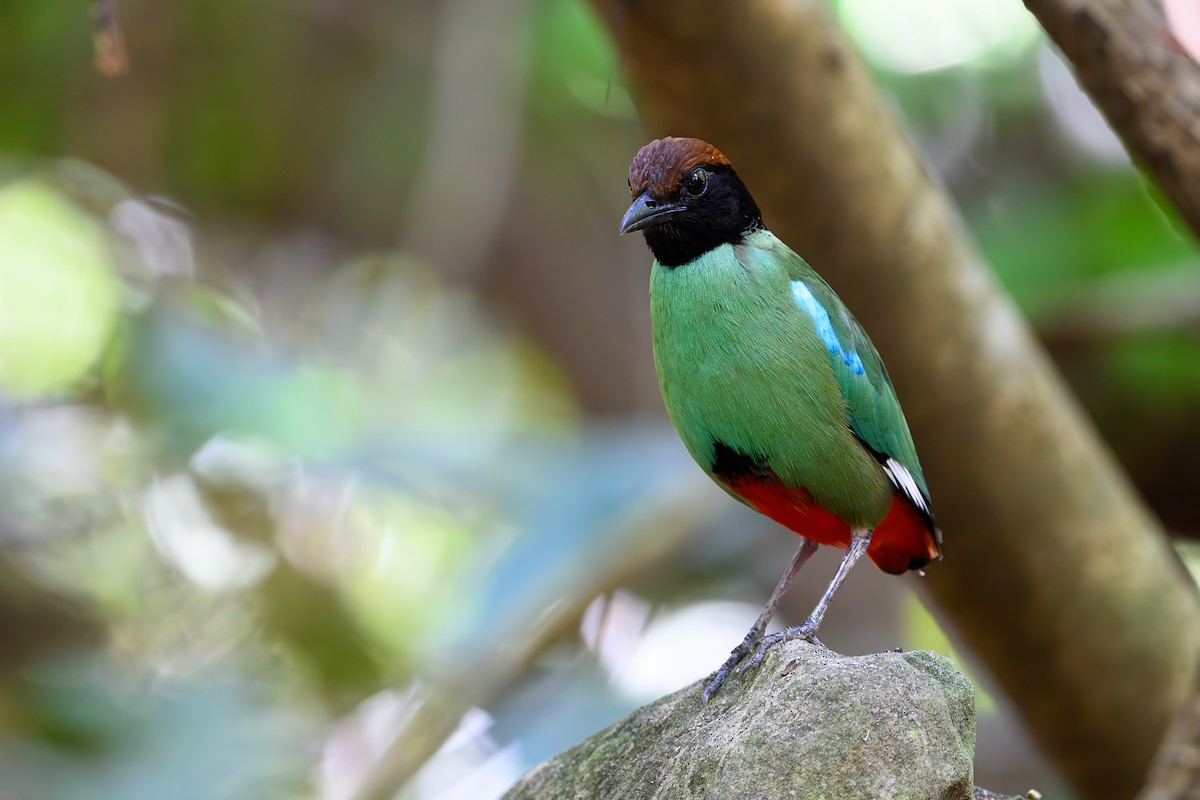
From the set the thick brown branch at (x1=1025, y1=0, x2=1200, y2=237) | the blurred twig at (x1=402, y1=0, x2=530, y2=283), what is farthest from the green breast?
the blurred twig at (x1=402, y1=0, x2=530, y2=283)

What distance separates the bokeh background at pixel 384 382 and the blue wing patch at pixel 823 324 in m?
1.74

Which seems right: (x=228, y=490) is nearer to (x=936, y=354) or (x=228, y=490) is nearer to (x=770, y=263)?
(x=936, y=354)

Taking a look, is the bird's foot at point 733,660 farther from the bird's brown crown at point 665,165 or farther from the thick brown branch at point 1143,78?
the thick brown branch at point 1143,78

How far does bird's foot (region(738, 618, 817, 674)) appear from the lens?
2631mm

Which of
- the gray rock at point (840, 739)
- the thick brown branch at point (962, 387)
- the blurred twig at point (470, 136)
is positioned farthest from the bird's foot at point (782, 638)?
the blurred twig at point (470, 136)

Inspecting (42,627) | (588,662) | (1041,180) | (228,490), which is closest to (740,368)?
(588,662)

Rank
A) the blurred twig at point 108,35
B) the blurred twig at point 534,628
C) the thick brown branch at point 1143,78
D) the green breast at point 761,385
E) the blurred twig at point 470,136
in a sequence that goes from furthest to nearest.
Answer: the blurred twig at point 470,136 < the blurred twig at point 534,628 < the thick brown branch at point 1143,78 < the blurred twig at point 108,35 < the green breast at point 761,385

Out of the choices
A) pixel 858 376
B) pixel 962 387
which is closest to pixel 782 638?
pixel 858 376

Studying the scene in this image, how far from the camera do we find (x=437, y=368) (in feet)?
28.5

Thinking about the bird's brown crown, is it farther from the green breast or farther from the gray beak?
the green breast

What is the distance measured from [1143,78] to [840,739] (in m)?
2.26

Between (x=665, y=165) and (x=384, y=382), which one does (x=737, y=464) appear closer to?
(x=665, y=165)

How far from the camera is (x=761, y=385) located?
8.94 feet

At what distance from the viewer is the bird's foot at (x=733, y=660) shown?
2.68 m
